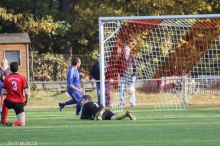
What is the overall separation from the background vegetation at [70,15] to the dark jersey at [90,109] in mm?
15465

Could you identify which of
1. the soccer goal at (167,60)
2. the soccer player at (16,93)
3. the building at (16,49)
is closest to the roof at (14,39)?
the building at (16,49)

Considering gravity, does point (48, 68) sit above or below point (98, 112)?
above

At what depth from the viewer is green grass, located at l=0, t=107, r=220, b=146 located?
12.2m

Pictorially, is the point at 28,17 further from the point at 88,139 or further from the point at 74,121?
the point at 88,139

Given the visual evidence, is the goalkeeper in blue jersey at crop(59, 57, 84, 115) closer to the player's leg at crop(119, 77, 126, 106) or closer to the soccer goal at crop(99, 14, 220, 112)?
the soccer goal at crop(99, 14, 220, 112)

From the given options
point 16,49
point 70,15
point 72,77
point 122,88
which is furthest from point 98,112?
point 70,15

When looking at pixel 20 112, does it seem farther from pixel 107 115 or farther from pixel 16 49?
pixel 16 49

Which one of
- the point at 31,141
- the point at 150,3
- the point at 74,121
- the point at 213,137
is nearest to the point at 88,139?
the point at 31,141

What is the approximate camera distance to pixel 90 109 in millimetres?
18078

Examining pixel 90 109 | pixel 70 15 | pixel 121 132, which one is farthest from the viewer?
pixel 70 15

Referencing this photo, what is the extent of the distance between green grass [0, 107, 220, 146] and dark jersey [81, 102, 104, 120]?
1.03 feet

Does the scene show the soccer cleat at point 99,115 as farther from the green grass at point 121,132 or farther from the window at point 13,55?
the window at point 13,55

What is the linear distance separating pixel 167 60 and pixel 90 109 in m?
12.2

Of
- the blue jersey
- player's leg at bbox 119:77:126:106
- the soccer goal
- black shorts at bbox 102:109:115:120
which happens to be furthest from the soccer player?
player's leg at bbox 119:77:126:106
